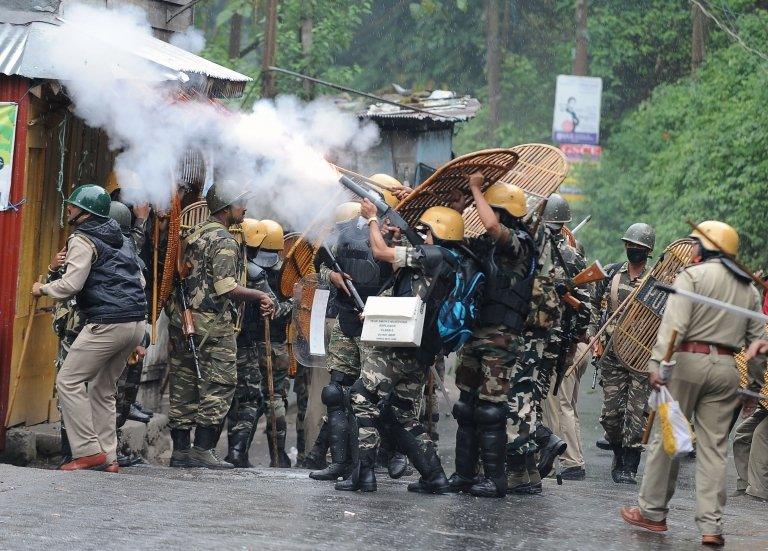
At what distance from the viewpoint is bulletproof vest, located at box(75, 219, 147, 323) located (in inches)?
356

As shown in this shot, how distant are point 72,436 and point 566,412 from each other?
170 inches

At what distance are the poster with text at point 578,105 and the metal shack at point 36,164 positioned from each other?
1883 centimetres

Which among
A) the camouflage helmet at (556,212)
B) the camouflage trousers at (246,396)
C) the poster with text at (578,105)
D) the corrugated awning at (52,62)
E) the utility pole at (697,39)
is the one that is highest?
the utility pole at (697,39)

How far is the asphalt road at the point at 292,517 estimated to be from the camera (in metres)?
6.89

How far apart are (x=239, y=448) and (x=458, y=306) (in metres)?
3.21

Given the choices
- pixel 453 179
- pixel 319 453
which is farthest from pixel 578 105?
pixel 453 179

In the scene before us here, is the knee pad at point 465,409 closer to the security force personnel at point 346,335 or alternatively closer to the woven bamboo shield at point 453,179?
the security force personnel at point 346,335

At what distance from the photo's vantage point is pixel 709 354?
759cm

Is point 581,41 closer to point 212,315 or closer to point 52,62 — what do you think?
point 212,315

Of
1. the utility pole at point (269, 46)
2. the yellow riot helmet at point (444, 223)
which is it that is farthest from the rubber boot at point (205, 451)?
the utility pole at point (269, 46)

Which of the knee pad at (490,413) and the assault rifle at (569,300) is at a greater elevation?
the assault rifle at (569,300)

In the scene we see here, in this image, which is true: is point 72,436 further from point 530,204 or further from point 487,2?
point 487,2

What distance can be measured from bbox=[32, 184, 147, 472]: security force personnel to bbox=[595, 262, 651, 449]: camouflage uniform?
13.1ft

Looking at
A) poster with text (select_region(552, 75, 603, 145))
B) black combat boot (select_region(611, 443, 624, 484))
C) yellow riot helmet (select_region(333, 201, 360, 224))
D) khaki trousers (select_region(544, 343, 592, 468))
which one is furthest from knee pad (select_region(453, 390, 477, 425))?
poster with text (select_region(552, 75, 603, 145))
